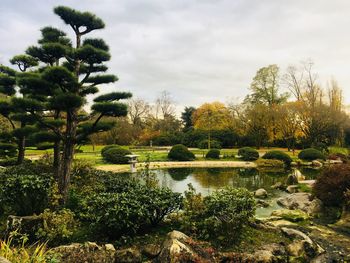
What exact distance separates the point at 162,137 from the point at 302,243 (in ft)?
109

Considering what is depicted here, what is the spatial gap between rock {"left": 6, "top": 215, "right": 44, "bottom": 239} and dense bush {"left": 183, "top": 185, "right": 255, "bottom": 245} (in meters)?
2.80

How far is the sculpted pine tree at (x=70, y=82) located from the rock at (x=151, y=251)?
318 cm

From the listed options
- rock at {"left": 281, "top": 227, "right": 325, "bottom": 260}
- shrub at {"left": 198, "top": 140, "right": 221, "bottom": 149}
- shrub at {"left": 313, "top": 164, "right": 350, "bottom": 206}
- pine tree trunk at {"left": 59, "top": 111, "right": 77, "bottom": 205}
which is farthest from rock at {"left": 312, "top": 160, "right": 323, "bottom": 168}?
pine tree trunk at {"left": 59, "top": 111, "right": 77, "bottom": 205}

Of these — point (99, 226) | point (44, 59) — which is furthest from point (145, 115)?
point (99, 226)

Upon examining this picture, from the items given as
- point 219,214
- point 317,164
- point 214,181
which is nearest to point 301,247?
point 219,214

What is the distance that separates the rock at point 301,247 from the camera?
5473 millimetres

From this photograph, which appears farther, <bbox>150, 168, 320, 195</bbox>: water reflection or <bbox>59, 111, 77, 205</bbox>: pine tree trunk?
<bbox>150, 168, 320, 195</bbox>: water reflection

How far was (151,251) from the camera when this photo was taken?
4.89 meters

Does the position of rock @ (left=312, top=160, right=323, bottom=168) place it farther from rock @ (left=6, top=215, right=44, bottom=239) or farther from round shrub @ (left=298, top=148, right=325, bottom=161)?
rock @ (left=6, top=215, right=44, bottom=239)

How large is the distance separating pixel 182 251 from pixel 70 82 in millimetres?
5245

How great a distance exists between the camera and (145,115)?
52.9 meters

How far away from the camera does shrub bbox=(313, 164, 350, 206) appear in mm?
8906

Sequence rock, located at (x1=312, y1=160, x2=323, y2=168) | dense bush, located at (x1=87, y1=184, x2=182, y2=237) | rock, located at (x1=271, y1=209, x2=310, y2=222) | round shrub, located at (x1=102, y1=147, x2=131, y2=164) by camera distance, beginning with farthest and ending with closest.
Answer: rock, located at (x1=312, y1=160, x2=323, y2=168) → round shrub, located at (x1=102, y1=147, x2=131, y2=164) → rock, located at (x1=271, y1=209, x2=310, y2=222) → dense bush, located at (x1=87, y1=184, x2=182, y2=237)

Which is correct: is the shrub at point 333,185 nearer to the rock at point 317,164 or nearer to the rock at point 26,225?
the rock at point 26,225
